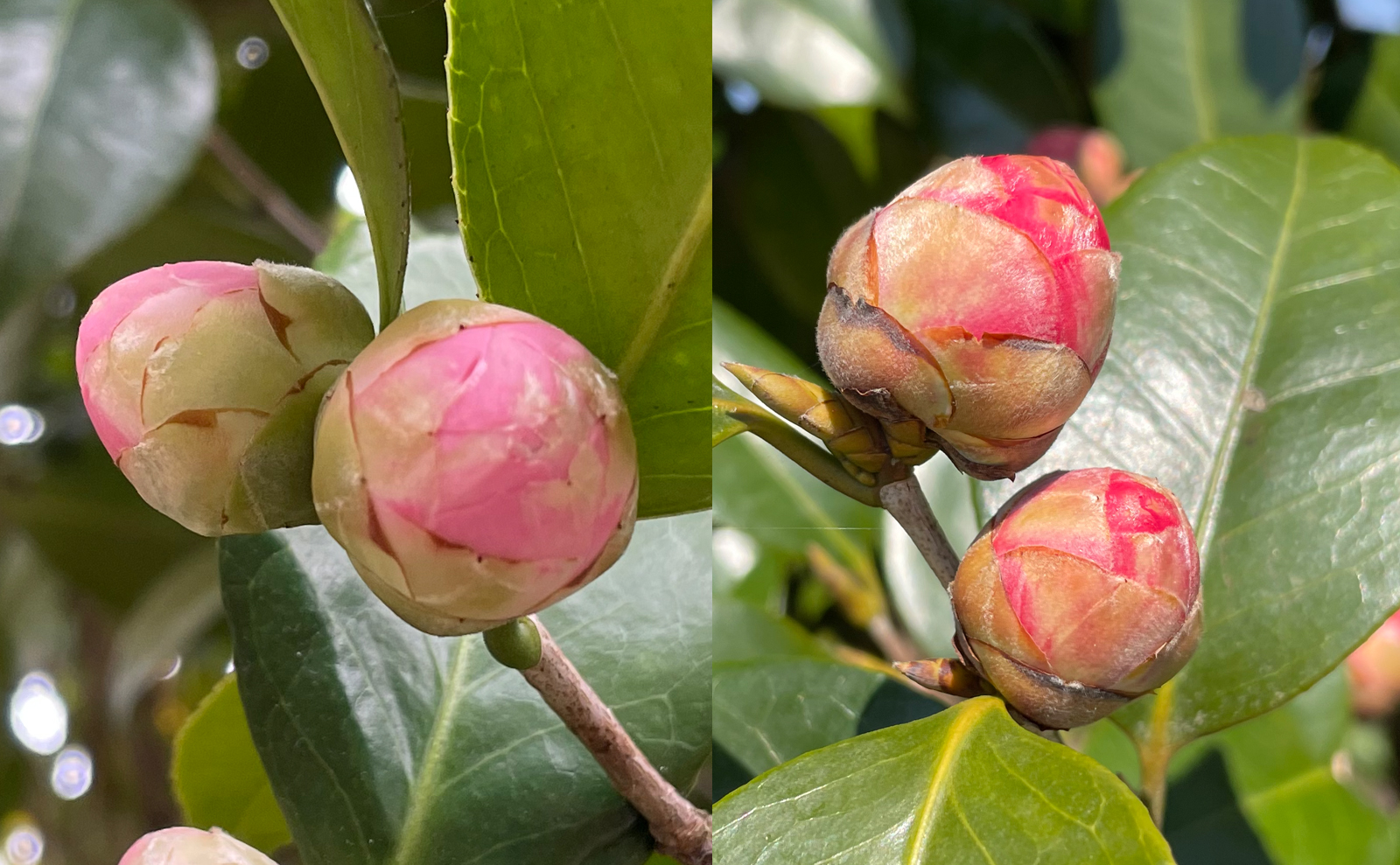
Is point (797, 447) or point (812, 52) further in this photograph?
point (812, 52)

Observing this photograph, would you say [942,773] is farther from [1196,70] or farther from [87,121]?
[1196,70]

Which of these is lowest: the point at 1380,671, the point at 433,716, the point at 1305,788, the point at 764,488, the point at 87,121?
the point at 1380,671

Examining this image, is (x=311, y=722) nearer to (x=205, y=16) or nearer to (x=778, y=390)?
(x=778, y=390)

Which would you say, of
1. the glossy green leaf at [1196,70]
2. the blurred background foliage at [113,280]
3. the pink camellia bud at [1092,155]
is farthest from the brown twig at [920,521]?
the glossy green leaf at [1196,70]

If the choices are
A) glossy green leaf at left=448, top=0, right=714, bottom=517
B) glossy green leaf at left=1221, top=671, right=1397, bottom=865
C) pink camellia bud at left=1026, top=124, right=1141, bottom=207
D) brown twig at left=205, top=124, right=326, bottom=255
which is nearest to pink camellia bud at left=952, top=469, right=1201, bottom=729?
glossy green leaf at left=448, top=0, right=714, bottom=517

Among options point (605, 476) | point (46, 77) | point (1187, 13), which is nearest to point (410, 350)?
point (605, 476)

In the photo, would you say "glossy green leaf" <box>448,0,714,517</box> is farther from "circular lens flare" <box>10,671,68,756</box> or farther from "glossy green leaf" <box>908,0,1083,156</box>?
"glossy green leaf" <box>908,0,1083,156</box>

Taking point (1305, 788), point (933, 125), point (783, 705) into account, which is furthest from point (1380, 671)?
point (783, 705)
